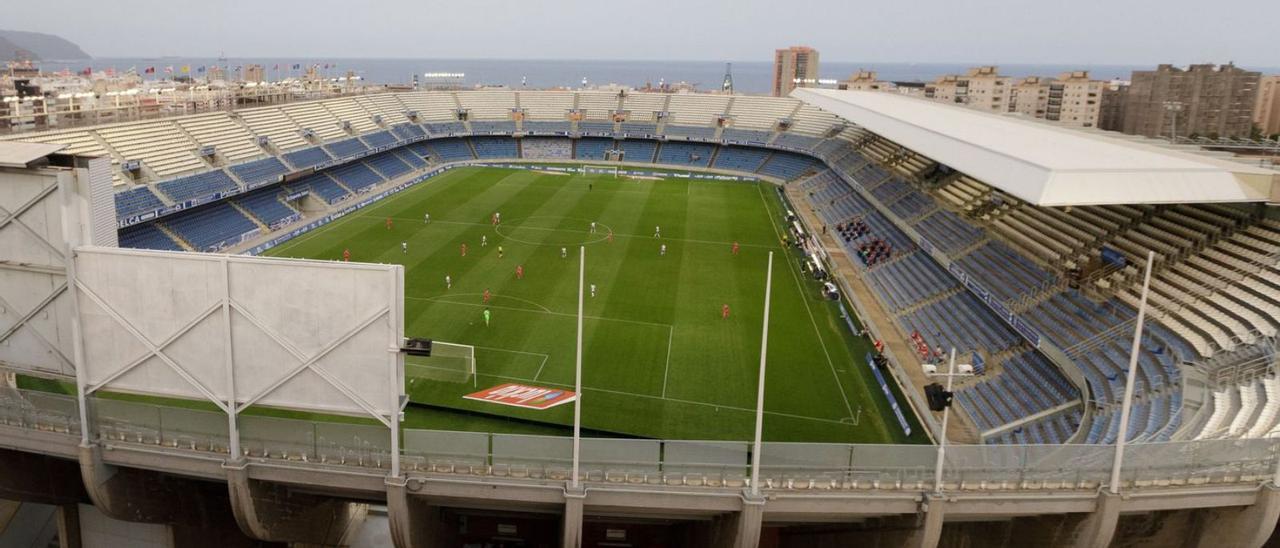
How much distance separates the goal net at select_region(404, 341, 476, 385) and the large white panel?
11263mm

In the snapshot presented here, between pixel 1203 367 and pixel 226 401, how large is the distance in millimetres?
21244

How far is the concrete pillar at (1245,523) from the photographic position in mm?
14492

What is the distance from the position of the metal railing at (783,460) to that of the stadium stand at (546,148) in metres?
69.1

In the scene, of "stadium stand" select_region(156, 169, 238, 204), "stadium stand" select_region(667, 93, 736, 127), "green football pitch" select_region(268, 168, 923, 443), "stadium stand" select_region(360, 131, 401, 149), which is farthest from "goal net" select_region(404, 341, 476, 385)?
"stadium stand" select_region(667, 93, 736, 127)

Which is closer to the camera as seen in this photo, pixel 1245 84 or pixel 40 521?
pixel 40 521

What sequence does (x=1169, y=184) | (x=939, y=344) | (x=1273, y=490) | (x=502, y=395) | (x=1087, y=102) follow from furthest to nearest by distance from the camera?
(x=1087, y=102) < (x=939, y=344) < (x=502, y=395) < (x=1169, y=184) < (x=1273, y=490)

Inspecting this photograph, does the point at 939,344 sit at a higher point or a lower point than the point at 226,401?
lower

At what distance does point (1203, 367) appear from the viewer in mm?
19344

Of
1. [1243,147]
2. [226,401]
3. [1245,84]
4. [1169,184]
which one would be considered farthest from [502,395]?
[1245,84]

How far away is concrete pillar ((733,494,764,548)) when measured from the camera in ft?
46.3

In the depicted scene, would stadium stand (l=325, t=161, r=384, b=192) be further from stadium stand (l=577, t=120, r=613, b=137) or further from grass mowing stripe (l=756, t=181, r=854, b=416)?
grass mowing stripe (l=756, t=181, r=854, b=416)

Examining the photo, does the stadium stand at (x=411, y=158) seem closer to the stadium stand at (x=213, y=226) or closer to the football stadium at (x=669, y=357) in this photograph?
the football stadium at (x=669, y=357)

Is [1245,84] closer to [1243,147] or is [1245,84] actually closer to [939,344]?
[1243,147]

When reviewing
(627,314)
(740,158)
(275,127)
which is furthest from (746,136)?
(627,314)
